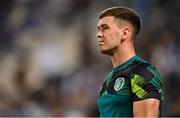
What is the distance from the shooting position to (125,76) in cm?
383

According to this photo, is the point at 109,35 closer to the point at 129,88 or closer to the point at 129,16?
the point at 129,16

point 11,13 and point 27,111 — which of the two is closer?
point 27,111

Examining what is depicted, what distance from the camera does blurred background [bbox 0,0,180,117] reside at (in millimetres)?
8148

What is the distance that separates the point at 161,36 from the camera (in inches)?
330

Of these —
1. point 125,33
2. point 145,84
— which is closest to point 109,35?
point 125,33

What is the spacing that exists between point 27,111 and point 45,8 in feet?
6.33

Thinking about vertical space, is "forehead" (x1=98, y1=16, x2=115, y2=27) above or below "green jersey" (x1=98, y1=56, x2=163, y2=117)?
above

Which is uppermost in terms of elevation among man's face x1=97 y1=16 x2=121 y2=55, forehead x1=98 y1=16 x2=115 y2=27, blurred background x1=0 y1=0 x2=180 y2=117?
forehead x1=98 y1=16 x2=115 y2=27

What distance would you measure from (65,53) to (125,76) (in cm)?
512

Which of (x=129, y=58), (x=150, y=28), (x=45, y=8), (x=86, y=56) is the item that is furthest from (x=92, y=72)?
(x=129, y=58)

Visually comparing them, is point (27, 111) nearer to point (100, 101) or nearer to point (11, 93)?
point (11, 93)

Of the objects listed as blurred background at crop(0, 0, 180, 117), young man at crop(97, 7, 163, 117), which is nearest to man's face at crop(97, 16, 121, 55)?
young man at crop(97, 7, 163, 117)

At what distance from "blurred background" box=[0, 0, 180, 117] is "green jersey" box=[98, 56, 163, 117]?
3.73m

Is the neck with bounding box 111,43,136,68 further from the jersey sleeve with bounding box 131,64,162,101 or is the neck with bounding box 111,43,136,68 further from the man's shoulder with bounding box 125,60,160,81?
the jersey sleeve with bounding box 131,64,162,101
